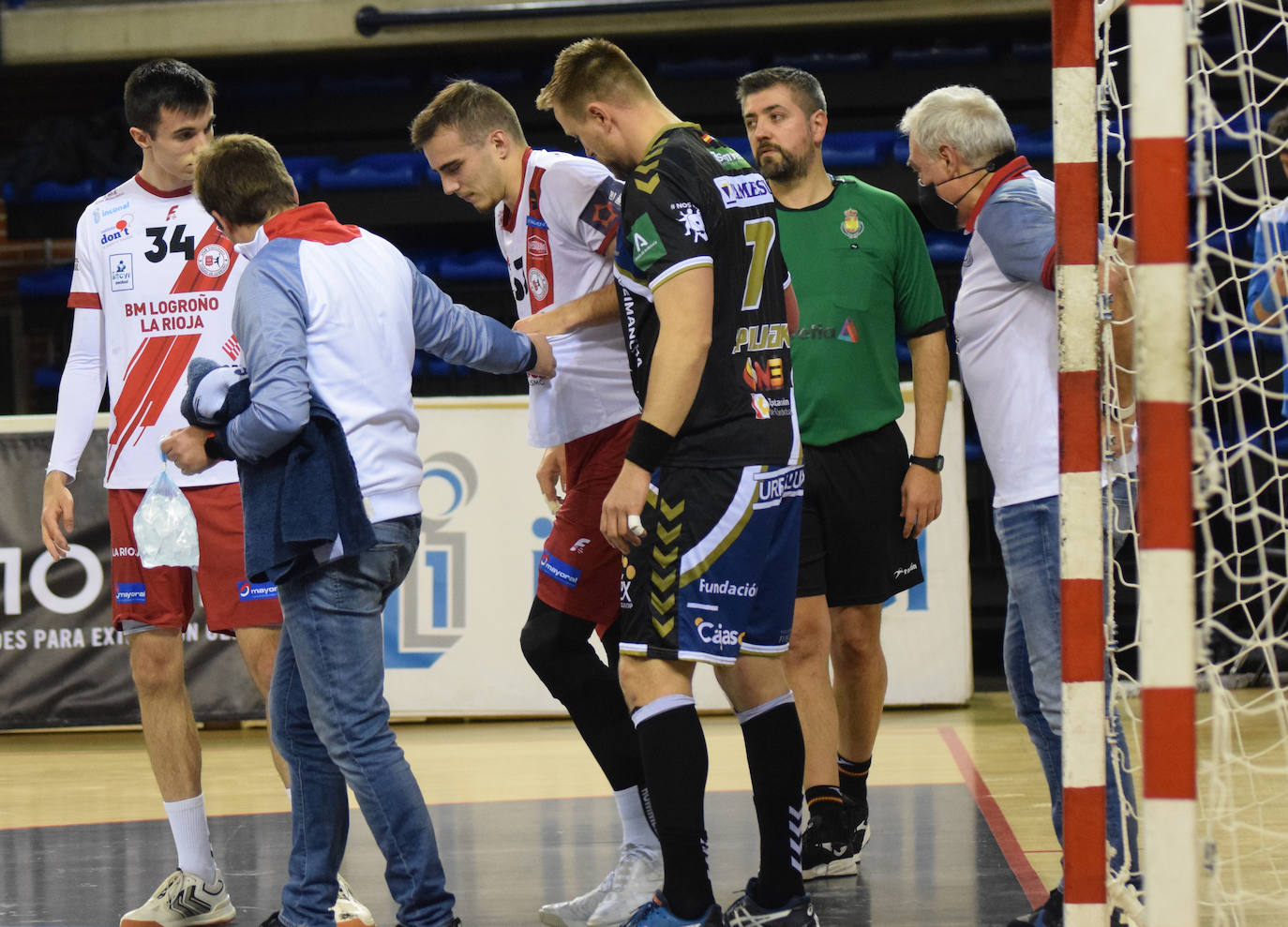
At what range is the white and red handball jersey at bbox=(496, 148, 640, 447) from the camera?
323cm

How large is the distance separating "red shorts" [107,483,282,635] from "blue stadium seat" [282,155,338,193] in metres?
6.64

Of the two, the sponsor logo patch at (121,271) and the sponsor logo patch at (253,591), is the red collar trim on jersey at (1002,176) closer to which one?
the sponsor logo patch at (253,591)

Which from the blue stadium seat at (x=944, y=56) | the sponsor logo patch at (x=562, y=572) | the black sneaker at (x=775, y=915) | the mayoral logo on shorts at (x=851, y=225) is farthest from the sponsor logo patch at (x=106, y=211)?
the blue stadium seat at (x=944, y=56)

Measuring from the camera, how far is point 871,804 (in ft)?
14.2

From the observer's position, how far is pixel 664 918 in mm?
2730

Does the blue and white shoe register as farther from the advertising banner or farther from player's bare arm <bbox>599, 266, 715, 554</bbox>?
the advertising banner

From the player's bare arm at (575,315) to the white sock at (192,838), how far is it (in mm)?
1376

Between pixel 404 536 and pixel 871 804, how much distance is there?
2041mm

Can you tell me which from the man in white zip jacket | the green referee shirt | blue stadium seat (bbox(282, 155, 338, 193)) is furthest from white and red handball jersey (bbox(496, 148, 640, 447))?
blue stadium seat (bbox(282, 155, 338, 193))

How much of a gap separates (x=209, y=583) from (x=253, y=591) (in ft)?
0.37

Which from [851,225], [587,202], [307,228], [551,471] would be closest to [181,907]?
[551,471]

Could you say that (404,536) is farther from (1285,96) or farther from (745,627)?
(1285,96)

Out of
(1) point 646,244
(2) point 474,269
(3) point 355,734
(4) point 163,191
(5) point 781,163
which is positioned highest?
(2) point 474,269

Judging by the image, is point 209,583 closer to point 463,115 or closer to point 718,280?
point 463,115
